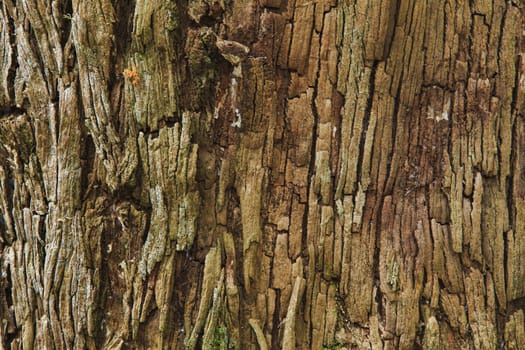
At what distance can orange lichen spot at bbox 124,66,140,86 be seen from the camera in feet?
6.34

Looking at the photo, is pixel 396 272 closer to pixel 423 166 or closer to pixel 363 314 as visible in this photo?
pixel 363 314

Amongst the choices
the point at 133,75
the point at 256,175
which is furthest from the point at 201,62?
the point at 256,175

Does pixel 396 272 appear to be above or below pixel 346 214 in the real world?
below

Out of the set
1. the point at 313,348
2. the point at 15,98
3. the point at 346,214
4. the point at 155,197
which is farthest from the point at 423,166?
the point at 15,98

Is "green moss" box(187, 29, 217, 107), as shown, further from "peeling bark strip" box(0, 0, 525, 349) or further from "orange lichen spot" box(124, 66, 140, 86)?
"orange lichen spot" box(124, 66, 140, 86)

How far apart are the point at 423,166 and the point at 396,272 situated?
0.40m

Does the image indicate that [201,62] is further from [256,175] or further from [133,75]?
[256,175]

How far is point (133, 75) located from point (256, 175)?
0.56 m

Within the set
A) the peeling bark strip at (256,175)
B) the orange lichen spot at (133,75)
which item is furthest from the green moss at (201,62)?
the orange lichen spot at (133,75)

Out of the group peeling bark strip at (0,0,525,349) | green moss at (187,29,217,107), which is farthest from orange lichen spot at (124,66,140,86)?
green moss at (187,29,217,107)

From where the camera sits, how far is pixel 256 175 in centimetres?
Result: 200

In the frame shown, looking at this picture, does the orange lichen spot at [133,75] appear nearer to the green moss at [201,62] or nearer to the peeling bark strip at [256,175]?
the peeling bark strip at [256,175]

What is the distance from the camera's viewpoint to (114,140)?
195 centimetres

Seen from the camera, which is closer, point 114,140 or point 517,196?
point 114,140
